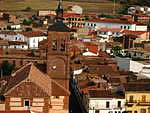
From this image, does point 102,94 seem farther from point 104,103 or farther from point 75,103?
point 75,103

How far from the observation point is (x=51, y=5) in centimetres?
10881

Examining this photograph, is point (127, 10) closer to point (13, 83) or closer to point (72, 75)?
point (72, 75)

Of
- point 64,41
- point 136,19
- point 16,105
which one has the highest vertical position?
point 64,41

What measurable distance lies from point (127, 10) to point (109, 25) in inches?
1028

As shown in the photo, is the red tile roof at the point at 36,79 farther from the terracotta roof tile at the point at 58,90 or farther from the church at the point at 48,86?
the terracotta roof tile at the point at 58,90

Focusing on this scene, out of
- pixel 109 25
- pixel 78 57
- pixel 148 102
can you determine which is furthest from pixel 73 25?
pixel 148 102

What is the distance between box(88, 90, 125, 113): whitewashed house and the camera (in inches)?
1131

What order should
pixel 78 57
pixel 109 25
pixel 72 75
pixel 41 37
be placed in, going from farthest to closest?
1. pixel 109 25
2. pixel 41 37
3. pixel 78 57
4. pixel 72 75

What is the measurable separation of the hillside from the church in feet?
259

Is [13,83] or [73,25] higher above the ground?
[13,83]

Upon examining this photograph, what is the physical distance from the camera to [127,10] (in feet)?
340

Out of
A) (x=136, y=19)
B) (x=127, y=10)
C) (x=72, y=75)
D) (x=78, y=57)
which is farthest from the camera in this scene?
(x=127, y=10)

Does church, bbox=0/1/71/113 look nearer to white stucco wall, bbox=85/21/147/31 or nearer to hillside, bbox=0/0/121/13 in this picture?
white stucco wall, bbox=85/21/147/31

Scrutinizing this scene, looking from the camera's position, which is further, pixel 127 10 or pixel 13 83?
pixel 127 10
